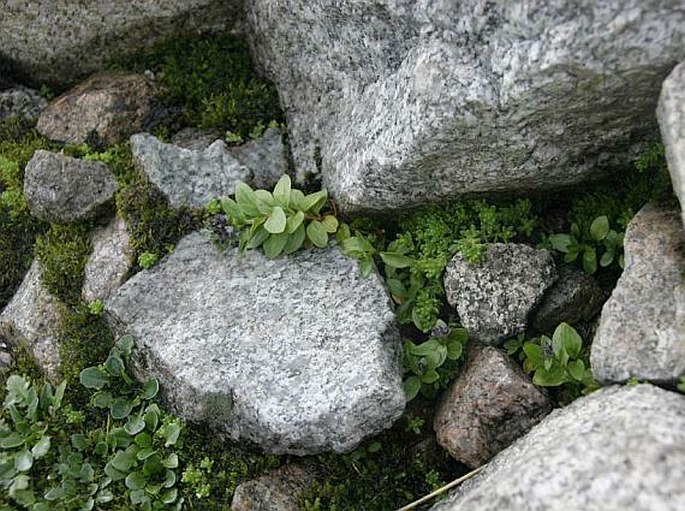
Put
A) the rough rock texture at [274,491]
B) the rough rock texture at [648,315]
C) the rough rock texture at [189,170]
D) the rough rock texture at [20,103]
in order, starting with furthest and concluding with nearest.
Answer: the rough rock texture at [20,103], the rough rock texture at [189,170], the rough rock texture at [274,491], the rough rock texture at [648,315]

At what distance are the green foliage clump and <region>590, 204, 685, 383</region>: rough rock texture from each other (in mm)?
2962

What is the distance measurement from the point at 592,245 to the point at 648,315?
1.00 meters

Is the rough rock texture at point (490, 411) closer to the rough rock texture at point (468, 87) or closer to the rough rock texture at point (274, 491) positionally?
the rough rock texture at point (274, 491)

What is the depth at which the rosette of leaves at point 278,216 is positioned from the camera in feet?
16.4

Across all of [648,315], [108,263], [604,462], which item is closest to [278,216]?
[108,263]

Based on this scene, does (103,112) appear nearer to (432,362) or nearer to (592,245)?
(432,362)

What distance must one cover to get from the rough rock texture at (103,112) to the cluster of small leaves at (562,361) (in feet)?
11.1

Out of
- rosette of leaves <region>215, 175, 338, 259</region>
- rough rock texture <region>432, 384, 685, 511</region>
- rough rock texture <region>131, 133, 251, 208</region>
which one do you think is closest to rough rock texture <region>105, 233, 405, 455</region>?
rosette of leaves <region>215, 175, 338, 259</region>

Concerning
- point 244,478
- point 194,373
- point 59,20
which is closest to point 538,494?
point 244,478

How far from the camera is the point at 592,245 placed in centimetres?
473

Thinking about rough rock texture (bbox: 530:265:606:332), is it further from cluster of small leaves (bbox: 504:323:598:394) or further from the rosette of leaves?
the rosette of leaves

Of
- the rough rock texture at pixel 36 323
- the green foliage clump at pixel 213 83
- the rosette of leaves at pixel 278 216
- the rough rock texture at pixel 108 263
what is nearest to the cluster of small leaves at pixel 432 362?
the rosette of leaves at pixel 278 216

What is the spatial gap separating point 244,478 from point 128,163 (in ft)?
7.94

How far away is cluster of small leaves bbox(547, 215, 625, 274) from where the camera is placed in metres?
4.62
